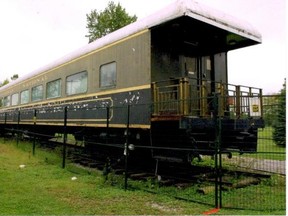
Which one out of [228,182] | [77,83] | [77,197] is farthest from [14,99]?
[228,182]

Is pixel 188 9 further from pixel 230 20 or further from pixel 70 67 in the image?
pixel 70 67

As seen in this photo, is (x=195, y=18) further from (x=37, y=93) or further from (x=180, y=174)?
(x=37, y=93)

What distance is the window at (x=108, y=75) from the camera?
28.0 feet

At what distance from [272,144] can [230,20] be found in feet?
9.43

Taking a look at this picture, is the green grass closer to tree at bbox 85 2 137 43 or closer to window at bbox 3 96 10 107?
window at bbox 3 96 10 107

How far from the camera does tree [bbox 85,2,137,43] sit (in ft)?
109

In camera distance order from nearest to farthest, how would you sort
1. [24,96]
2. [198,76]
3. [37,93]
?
1. [198,76]
2. [37,93]
3. [24,96]

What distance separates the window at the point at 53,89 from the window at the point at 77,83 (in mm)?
839

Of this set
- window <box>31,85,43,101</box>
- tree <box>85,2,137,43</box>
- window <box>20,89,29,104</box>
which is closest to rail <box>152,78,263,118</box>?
window <box>31,85,43,101</box>

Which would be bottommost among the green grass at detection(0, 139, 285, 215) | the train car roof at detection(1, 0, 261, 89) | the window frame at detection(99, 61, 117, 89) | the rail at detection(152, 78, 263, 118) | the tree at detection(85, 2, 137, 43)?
the green grass at detection(0, 139, 285, 215)

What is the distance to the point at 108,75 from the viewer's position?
28.8ft

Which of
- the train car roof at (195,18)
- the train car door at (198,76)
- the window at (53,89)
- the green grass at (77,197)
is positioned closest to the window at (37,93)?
the window at (53,89)

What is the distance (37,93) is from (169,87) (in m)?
8.14

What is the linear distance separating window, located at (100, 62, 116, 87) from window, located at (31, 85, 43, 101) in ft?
17.5
